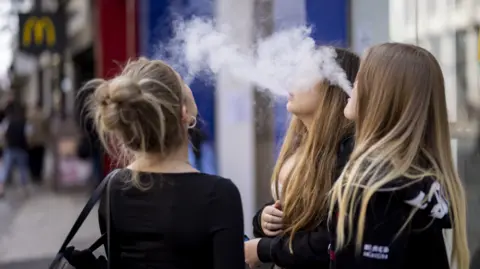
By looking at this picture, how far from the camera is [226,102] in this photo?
6469 millimetres

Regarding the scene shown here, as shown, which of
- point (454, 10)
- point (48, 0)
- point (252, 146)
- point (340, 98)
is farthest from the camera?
point (48, 0)

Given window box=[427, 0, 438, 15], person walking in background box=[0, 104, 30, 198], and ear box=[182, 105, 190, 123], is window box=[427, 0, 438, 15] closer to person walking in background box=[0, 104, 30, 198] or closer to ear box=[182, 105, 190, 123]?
ear box=[182, 105, 190, 123]

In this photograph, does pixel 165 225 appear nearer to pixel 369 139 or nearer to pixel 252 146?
pixel 369 139

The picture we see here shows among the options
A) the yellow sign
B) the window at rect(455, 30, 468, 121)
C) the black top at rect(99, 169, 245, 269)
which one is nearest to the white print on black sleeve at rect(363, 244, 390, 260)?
the black top at rect(99, 169, 245, 269)

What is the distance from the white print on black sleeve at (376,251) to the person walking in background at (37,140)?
11.8m

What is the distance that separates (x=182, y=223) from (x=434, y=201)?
0.66m

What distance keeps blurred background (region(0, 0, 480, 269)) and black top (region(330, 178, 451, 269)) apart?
1.30m

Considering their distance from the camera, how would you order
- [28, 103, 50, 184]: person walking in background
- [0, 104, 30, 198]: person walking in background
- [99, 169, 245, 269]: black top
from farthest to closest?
1. [28, 103, 50, 184]: person walking in background
2. [0, 104, 30, 198]: person walking in background
3. [99, 169, 245, 269]: black top

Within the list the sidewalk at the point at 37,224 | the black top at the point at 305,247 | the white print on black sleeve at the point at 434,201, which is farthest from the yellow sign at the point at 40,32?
the white print on black sleeve at the point at 434,201

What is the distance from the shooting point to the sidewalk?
695cm

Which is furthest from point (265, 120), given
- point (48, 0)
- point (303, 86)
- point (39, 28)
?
point (48, 0)

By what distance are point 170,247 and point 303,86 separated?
812 mm

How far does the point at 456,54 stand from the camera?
4.27 m

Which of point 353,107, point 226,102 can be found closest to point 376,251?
point 353,107
